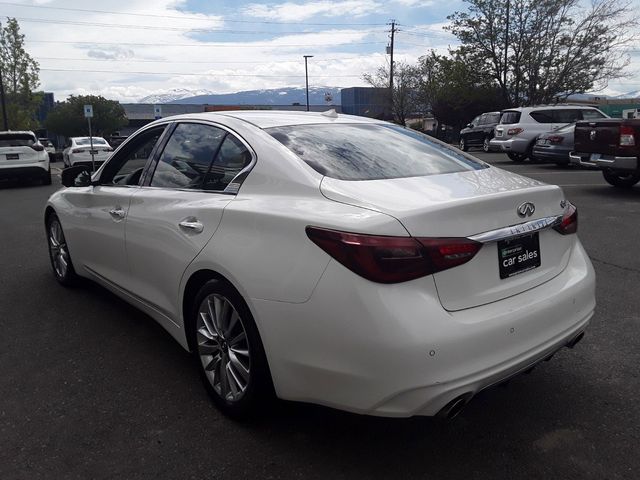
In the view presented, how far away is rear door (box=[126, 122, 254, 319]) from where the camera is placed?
3.07m

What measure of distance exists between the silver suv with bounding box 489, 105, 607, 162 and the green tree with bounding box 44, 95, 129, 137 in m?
54.1

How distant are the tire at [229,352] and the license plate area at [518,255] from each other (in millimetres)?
1113

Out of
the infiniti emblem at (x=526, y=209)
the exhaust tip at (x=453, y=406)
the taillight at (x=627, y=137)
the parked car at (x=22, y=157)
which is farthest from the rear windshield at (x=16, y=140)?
the exhaust tip at (x=453, y=406)

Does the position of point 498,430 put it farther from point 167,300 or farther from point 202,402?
point 167,300

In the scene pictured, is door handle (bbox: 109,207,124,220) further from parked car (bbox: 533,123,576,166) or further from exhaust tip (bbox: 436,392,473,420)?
parked car (bbox: 533,123,576,166)

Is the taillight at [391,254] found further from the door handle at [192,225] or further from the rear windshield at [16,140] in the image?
the rear windshield at [16,140]

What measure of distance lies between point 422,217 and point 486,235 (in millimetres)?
311

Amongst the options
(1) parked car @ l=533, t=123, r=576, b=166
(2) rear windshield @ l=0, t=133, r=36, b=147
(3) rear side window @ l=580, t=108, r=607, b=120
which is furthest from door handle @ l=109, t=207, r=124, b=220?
(3) rear side window @ l=580, t=108, r=607, b=120

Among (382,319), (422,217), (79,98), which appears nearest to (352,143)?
(422,217)

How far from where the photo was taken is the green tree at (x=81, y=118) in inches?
2512

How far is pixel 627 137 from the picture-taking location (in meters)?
9.69

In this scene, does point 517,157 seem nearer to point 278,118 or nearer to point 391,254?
point 278,118

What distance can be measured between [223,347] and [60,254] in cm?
304

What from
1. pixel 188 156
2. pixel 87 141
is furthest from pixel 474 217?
pixel 87 141
